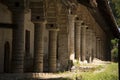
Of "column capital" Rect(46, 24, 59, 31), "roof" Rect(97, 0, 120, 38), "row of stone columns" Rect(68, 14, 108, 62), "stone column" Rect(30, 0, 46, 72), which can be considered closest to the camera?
"roof" Rect(97, 0, 120, 38)

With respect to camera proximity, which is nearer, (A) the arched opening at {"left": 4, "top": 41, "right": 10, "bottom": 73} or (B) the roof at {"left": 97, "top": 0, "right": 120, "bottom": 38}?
(B) the roof at {"left": 97, "top": 0, "right": 120, "bottom": 38}

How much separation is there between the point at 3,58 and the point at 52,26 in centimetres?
342

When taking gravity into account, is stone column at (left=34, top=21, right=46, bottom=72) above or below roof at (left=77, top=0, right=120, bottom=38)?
below

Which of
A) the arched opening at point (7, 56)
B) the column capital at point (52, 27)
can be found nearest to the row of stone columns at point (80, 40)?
the column capital at point (52, 27)

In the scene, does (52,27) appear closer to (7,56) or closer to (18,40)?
(7,56)

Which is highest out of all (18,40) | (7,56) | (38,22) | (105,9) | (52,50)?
(105,9)

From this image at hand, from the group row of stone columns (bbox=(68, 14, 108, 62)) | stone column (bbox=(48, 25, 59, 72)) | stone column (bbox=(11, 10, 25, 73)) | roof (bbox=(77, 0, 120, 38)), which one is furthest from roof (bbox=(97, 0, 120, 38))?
stone column (bbox=(11, 10, 25, 73))

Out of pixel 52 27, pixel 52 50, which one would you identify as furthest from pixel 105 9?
pixel 52 50

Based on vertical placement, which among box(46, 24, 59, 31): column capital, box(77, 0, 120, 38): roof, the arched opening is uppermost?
box(77, 0, 120, 38): roof

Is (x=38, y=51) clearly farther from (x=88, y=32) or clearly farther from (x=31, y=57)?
(x=88, y=32)

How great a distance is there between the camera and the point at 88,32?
129 ft

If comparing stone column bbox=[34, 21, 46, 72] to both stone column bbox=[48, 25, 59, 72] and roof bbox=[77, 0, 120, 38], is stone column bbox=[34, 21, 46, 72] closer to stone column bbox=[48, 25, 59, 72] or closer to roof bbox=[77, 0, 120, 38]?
stone column bbox=[48, 25, 59, 72]

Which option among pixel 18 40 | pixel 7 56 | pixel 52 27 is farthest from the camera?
pixel 52 27

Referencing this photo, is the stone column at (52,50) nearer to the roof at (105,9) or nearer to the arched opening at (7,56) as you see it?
the arched opening at (7,56)
